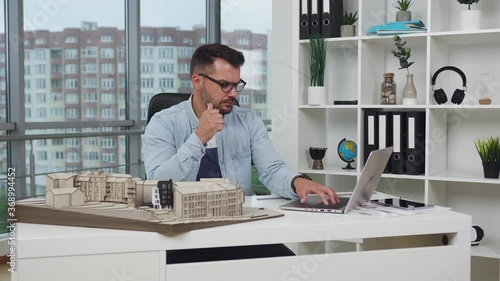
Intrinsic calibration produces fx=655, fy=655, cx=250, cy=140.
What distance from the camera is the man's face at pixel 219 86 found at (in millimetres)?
2727

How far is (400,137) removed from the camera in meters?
3.74

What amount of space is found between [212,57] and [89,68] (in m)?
2.09

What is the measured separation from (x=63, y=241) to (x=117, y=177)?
17.5 inches

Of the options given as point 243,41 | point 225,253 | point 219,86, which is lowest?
point 225,253

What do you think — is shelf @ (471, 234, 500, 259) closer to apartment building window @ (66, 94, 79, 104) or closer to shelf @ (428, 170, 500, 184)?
shelf @ (428, 170, 500, 184)

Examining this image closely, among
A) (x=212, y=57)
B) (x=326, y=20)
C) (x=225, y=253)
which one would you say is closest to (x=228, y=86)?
(x=212, y=57)

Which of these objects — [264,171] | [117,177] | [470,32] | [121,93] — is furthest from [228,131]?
[121,93]

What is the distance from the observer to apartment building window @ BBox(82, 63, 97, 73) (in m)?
4.56

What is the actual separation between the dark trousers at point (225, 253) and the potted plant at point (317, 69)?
5.22 ft

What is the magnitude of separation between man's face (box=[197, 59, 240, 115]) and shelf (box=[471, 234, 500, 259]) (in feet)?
5.48

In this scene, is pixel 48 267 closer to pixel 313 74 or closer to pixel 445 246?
pixel 445 246

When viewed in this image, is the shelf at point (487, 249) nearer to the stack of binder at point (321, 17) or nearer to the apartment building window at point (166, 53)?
the stack of binder at point (321, 17)

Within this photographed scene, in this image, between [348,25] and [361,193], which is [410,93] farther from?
[361,193]

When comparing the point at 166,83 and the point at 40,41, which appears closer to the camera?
the point at 40,41
